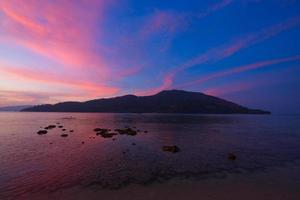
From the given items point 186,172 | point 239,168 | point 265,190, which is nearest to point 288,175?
point 239,168

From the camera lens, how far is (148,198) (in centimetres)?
1703

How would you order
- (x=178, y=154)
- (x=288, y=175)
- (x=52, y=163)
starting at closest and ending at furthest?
(x=288, y=175)
(x=52, y=163)
(x=178, y=154)

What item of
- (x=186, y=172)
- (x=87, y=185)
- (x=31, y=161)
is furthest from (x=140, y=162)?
(x=31, y=161)

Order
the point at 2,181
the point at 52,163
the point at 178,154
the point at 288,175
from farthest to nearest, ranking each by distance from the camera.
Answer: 1. the point at 178,154
2. the point at 52,163
3. the point at 288,175
4. the point at 2,181

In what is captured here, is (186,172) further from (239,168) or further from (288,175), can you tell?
(288,175)

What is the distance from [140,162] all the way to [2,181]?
1490 cm

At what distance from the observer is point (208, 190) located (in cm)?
1884

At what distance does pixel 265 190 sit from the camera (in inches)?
746

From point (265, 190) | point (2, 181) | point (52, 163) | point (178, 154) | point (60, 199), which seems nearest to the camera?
point (60, 199)

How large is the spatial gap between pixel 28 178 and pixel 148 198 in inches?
501

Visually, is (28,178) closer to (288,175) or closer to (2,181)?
(2,181)

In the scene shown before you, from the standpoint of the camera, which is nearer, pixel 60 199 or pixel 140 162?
pixel 60 199

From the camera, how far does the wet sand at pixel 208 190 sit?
686 inches

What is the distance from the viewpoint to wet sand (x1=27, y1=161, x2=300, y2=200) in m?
17.4
